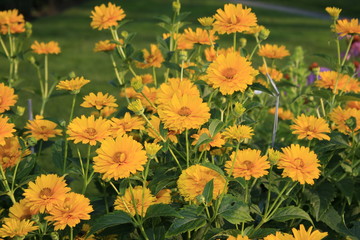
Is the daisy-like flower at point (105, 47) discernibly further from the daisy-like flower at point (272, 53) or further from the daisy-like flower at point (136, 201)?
the daisy-like flower at point (136, 201)

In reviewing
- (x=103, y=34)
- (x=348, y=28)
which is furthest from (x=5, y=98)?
(x=103, y=34)

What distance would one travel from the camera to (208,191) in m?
1.18

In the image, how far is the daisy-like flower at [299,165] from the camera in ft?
3.86

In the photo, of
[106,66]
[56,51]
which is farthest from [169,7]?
[56,51]

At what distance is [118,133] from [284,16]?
7467 millimetres

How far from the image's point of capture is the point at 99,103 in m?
1.44

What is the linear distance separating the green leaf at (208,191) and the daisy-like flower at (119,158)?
140 mm

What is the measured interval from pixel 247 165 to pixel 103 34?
584 cm

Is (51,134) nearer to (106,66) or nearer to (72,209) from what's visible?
(72,209)

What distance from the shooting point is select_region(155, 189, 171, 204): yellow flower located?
4.51ft

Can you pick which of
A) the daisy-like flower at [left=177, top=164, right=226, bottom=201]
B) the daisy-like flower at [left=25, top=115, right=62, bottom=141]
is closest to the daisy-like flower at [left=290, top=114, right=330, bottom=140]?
the daisy-like flower at [left=177, top=164, right=226, bottom=201]

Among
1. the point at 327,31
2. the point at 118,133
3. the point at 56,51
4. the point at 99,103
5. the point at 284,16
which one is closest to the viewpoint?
the point at 118,133

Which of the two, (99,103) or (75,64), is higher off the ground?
(99,103)

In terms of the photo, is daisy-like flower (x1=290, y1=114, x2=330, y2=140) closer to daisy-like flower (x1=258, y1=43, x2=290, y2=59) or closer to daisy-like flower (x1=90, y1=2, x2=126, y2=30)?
daisy-like flower (x1=258, y1=43, x2=290, y2=59)
